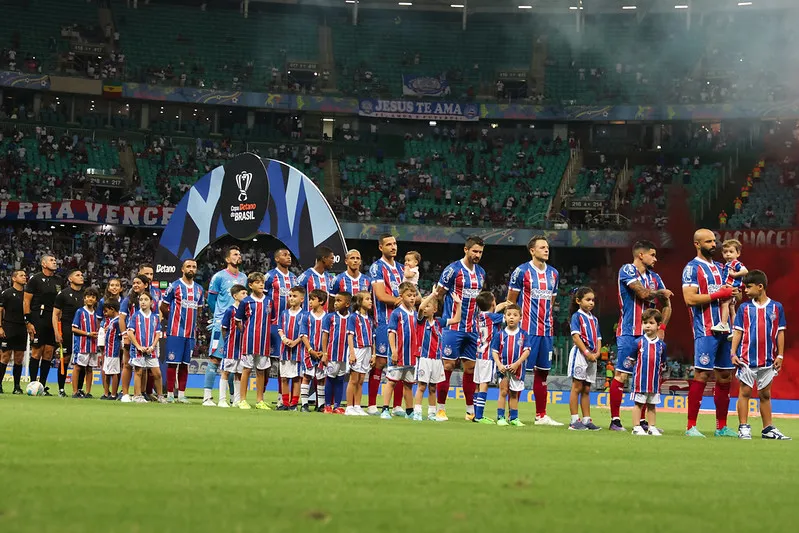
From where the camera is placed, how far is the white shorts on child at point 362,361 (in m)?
15.0

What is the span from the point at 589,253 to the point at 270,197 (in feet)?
112

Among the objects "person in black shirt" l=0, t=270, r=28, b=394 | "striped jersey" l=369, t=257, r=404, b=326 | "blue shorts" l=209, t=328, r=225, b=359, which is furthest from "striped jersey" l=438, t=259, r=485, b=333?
"person in black shirt" l=0, t=270, r=28, b=394

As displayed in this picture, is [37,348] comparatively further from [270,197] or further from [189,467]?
[189,467]

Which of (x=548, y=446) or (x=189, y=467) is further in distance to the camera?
(x=548, y=446)

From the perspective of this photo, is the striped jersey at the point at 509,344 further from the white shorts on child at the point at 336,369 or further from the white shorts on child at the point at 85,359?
the white shorts on child at the point at 85,359

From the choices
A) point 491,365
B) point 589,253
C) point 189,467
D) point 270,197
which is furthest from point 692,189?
point 189,467

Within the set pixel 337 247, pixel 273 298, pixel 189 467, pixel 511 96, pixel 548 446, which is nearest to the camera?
pixel 189 467

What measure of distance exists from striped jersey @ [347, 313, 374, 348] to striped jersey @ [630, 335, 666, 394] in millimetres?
3880

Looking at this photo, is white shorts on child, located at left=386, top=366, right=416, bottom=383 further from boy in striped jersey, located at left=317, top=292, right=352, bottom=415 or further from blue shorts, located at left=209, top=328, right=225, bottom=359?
blue shorts, located at left=209, top=328, right=225, bottom=359

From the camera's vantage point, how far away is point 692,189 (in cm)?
5050

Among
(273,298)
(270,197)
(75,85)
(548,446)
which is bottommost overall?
(548,446)

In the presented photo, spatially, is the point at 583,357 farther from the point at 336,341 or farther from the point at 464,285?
the point at 336,341

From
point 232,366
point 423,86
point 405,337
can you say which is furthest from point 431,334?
point 423,86

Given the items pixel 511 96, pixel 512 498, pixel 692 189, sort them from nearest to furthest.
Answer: pixel 512 498 → pixel 692 189 → pixel 511 96
